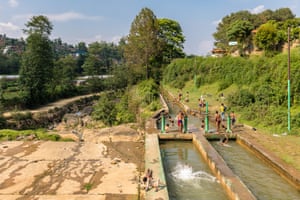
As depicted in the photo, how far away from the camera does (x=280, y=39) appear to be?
27766mm

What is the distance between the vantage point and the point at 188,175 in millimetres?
10586

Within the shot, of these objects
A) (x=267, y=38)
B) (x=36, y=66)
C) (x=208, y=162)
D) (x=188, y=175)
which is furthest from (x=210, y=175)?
(x=36, y=66)

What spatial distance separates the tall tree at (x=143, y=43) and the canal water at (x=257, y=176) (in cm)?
2826

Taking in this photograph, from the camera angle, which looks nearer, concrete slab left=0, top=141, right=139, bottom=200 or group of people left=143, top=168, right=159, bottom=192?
group of people left=143, top=168, right=159, bottom=192

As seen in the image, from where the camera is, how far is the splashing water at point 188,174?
1023 cm

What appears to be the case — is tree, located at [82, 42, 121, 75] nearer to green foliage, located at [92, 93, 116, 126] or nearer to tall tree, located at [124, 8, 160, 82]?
tall tree, located at [124, 8, 160, 82]

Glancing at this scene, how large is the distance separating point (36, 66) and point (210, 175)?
3163 cm

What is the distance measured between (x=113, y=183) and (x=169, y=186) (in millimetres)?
1918

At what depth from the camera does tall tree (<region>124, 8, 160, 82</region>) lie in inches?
1545

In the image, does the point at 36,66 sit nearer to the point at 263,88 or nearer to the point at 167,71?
the point at 167,71

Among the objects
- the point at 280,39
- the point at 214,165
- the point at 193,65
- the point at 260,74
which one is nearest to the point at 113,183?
the point at 214,165

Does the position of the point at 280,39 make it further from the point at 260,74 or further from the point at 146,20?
the point at 146,20

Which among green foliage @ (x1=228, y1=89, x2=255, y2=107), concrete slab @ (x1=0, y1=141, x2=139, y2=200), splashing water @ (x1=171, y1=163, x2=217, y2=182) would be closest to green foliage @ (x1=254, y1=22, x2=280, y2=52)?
green foliage @ (x1=228, y1=89, x2=255, y2=107)

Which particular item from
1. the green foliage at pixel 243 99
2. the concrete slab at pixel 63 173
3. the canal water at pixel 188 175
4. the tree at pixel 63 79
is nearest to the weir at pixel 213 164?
the canal water at pixel 188 175
